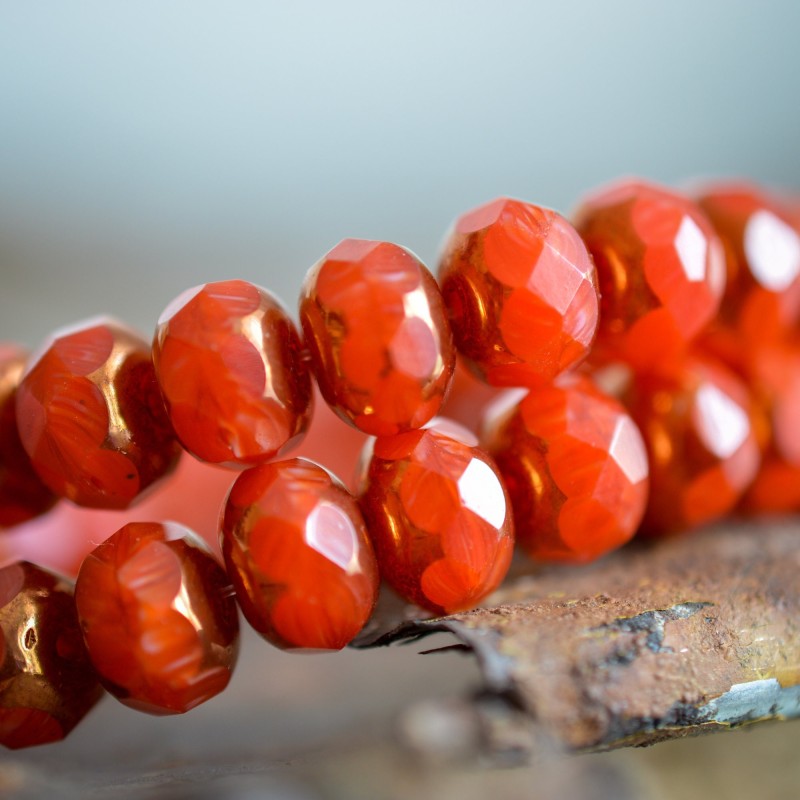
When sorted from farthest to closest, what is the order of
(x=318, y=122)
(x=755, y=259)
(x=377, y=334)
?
1. (x=318, y=122)
2. (x=755, y=259)
3. (x=377, y=334)

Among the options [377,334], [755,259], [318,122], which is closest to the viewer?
[377,334]

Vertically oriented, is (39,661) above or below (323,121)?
below

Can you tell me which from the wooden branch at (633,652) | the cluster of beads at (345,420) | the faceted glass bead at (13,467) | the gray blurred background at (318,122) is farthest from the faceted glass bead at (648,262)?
the gray blurred background at (318,122)

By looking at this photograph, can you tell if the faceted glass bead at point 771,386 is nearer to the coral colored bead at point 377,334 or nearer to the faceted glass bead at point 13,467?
the coral colored bead at point 377,334

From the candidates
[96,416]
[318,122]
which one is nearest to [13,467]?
[96,416]

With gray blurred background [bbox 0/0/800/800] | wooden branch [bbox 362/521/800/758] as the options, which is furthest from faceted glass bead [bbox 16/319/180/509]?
gray blurred background [bbox 0/0/800/800]

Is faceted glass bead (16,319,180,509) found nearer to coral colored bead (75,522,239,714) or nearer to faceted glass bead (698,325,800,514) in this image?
coral colored bead (75,522,239,714)

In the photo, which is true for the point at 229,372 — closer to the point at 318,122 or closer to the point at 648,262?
the point at 648,262
